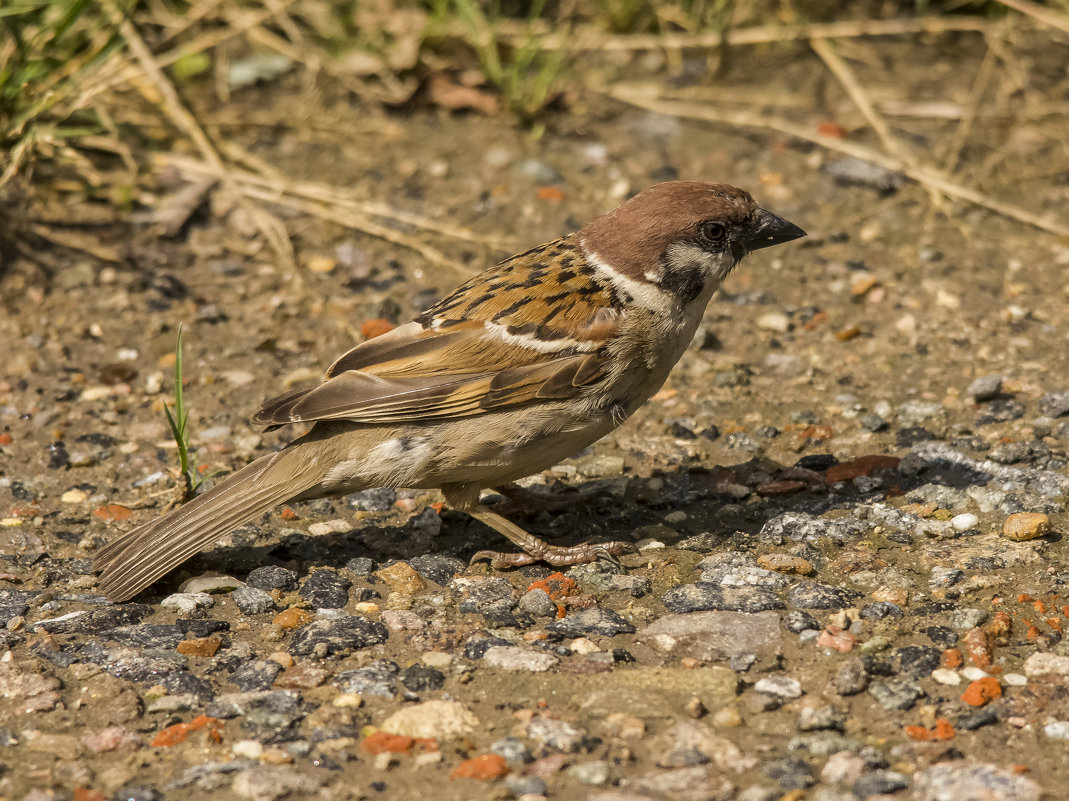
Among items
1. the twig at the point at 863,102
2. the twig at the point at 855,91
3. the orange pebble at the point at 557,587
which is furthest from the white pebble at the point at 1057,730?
the twig at the point at 855,91

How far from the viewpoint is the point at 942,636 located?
3.51m

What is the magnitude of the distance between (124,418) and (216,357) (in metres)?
0.57

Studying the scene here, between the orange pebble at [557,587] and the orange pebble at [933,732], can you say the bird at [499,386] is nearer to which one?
the orange pebble at [557,587]

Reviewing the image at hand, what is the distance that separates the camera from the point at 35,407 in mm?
5164

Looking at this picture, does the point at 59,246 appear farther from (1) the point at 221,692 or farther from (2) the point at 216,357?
(1) the point at 221,692

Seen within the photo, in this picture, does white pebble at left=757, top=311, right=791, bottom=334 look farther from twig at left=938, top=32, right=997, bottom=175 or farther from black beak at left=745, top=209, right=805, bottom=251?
twig at left=938, top=32, right=997, bottom=175

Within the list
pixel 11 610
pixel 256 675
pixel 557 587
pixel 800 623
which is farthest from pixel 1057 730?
pixel 11 610

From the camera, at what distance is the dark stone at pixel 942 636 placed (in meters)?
3.49

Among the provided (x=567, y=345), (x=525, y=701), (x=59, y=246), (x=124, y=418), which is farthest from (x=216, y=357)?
(x=525, y=701)

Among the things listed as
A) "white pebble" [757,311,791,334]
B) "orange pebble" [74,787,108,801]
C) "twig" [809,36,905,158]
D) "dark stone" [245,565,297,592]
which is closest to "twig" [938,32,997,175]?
"twig" [809,36,905,158]

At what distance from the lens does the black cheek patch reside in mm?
4297

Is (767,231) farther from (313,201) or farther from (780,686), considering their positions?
(313,201)

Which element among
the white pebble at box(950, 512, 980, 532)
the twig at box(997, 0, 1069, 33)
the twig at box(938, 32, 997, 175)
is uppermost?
the twig at box(997, 0, 1069, 33)

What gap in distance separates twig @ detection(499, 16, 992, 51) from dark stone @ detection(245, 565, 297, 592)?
424 centimetres
